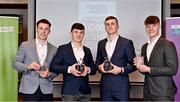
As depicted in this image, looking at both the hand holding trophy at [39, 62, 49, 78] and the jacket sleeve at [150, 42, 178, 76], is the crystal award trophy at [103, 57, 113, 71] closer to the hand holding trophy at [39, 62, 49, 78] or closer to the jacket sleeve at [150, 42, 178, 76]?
the jacket sleeve at [150, 42, 178, 76]

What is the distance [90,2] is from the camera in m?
4.18

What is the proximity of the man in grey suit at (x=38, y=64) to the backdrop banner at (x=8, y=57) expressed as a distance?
0.75 m

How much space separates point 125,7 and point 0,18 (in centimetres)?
162

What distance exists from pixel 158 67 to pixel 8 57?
6.07ft

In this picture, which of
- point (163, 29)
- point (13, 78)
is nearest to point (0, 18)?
point (13, 78)

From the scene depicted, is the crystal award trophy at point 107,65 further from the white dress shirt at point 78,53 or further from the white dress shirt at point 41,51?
the white dress shirt at point 41,51

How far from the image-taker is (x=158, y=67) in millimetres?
2609

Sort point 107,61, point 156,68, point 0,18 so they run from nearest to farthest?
point 156,68
point 107,61
point 0,18

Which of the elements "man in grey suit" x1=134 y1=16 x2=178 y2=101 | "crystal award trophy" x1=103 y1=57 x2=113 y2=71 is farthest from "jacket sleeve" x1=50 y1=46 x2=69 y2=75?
"man in grey suit" x1=134 y1=16 x2=178 y2=101

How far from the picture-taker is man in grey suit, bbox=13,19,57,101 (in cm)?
286

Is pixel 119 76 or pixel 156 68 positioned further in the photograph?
pixel 119 76

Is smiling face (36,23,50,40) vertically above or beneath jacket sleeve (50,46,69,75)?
above

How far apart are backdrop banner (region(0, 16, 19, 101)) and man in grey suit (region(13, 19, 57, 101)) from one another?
29.6 inches

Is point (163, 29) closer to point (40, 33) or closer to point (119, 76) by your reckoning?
point (119, 76)
